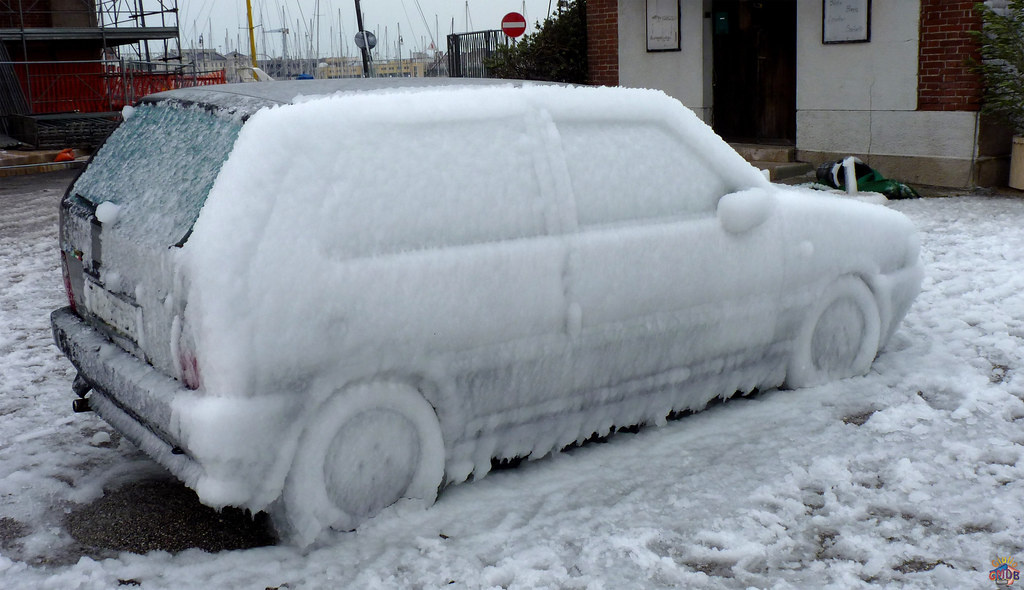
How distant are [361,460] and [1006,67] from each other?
36.0 ft

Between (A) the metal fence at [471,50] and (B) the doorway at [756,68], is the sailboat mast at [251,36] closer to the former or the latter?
(A) the metal fence at [471,50]

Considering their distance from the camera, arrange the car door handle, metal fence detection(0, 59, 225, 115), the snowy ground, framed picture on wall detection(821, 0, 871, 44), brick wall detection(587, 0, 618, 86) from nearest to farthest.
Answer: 1. the snowy ground
2. the car door handle
3. framed picture on wall detection(821, 0, 871, 44)
4. brick wall detection(587, 0, 618, 86)
5. metal fence detection(0, 59, 225, 115)

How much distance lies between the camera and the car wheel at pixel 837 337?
15.9 ft

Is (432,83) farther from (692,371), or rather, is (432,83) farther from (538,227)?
(692,371)

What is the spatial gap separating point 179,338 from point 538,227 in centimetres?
135

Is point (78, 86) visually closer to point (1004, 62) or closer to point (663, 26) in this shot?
point (663, 26)

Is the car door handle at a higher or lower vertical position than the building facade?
lower

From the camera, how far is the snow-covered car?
3.24 meters

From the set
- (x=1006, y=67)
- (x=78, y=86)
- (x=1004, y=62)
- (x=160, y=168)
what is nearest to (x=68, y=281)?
(x=160, y=168)

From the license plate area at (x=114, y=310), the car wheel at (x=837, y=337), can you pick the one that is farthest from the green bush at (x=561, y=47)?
the license plate area at (x=114, y=310)

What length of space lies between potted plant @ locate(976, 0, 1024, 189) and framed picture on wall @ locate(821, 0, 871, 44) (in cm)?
158

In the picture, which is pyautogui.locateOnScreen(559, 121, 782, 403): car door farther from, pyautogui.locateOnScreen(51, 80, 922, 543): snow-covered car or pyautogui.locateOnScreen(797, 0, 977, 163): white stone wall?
pyautogui.locateOnScreen(797, 0, 977, 163): white stone wall

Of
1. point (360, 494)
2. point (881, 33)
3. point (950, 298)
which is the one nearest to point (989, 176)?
point (881, 33)
